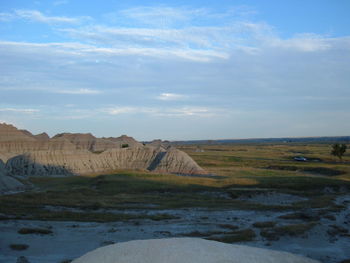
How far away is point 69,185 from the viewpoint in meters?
43.6

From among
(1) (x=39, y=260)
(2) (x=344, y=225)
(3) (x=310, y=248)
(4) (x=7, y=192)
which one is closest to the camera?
(1) (x=39, y=260)

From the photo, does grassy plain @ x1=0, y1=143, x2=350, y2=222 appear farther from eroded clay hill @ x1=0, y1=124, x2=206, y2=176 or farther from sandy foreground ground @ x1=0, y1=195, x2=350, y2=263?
eroded clay hill @ x1=0, y1=124, x2=206, y2=176

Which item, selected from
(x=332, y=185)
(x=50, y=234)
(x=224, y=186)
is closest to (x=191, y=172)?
(x=224, y=186)

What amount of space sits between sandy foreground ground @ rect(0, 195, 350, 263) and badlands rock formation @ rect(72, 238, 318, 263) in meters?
6.39

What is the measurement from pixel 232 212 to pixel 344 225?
687cm

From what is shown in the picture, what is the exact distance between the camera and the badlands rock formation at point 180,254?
8250 millimetres

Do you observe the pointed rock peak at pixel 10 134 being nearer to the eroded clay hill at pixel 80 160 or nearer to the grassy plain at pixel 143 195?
the eroded clay hill at pixel 80 160

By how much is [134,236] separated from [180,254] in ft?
34.4

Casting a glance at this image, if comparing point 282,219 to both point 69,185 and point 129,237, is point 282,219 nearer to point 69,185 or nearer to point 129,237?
point 129,237

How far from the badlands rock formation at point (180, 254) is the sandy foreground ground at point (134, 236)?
639 cm

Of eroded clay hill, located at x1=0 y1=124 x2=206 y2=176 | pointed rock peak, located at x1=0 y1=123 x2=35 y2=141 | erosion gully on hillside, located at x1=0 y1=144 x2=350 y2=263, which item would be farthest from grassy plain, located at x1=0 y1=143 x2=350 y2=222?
pointed rock peak, located at x1=0 y1=123 x2=35 y2=141

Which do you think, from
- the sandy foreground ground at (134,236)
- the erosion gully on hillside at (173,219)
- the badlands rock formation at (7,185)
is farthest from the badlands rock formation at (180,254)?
the badlands rock formation at (7,185)

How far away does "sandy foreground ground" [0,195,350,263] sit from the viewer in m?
15.6

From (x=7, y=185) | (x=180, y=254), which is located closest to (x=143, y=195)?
(x=7, y=185)
